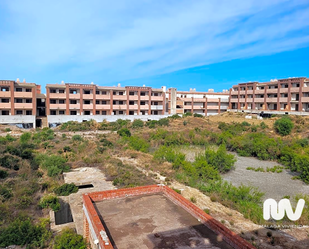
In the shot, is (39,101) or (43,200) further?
(39,101)

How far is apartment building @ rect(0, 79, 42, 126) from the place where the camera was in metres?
43.8

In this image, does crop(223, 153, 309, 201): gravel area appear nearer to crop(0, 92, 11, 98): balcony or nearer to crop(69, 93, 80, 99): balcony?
crop(69, 93, 80, 99): balcony

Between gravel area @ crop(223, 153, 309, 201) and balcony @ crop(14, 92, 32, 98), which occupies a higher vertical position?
balcony @ crop(14, 92, 32, 98)

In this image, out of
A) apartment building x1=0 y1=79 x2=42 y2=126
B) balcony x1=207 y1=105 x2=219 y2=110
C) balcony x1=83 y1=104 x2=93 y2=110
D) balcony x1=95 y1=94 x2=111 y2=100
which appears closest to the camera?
apartment building x1=0 y1=79 x2=42 y2=126

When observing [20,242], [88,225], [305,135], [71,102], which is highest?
[71,102]

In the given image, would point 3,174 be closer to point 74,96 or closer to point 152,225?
point 152,225

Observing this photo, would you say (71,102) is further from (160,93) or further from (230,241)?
(230,241)

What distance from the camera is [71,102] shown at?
51.1 metres

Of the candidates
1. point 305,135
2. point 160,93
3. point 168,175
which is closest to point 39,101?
point 160,93

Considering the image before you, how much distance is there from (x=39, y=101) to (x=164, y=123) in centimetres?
2797

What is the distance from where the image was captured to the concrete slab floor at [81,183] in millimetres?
11131

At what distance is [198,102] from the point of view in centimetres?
6788

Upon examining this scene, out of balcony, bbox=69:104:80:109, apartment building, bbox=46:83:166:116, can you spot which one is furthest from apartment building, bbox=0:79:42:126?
balcony, bbox=69:104:80:109

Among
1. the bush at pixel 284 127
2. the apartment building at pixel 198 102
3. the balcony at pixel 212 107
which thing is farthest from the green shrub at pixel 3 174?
the balcony at pixel 212 107
